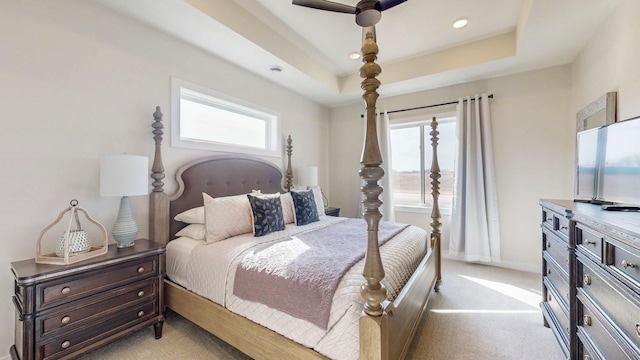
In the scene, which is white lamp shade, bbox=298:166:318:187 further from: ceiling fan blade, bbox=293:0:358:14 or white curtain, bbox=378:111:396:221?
ceiling fan blade, bbox=293:0:358:14

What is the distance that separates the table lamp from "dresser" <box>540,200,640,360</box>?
270 cm

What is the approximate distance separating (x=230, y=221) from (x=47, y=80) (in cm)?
165

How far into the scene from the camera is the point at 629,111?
187 centimetres

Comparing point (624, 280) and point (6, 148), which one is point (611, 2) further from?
point (6, 148)

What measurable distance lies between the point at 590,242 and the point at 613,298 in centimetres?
30

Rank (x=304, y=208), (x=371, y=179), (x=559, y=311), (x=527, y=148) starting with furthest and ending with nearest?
(x=527, y=148)
(x=304, y=208)
(x=559, y=311)
(x=371, y=179)

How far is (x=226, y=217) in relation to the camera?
2.26 m

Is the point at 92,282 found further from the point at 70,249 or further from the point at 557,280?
the point at 557,280

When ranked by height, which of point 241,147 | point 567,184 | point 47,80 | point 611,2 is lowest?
point 567,184

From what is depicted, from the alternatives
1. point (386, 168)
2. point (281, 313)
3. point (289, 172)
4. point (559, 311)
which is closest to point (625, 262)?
point (559, 311)

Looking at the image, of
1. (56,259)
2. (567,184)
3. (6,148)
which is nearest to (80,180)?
(6,148)

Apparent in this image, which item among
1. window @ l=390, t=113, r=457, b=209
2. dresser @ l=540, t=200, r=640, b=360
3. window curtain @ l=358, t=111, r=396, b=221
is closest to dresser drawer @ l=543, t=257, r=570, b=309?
dresser @ l=540, t=200, r=640, b=360

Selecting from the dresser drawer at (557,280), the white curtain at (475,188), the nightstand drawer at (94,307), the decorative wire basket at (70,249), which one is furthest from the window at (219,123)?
the dresser drawer at (557,280)

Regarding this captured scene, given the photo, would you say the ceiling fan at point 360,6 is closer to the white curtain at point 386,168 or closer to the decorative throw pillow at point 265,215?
the decorative throw pillow at point 265,215
